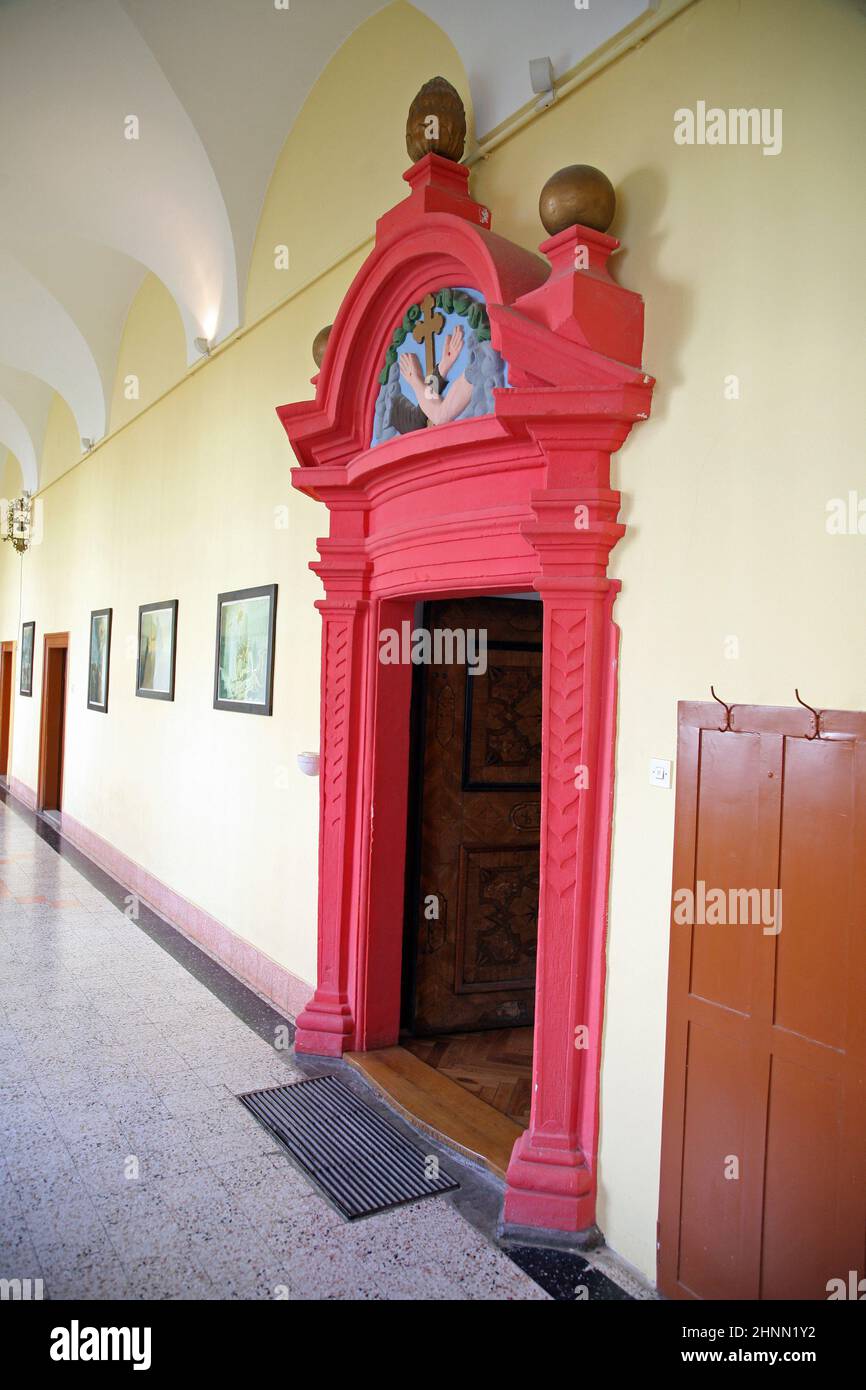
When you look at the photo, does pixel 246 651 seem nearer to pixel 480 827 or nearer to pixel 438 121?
pixel 480 827

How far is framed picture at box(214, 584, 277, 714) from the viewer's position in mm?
5418

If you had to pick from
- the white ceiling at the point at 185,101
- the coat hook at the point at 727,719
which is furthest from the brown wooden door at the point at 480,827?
the white ceiling at the point at 185,101

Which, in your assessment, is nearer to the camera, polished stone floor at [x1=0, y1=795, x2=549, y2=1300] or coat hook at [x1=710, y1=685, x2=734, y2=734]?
coat hook at [x1=710, y1=685, x2=734, y2=734]

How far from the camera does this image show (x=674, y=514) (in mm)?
2895

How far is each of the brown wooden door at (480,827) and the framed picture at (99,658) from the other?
5.40 metres

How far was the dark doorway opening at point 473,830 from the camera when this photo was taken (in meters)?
4.61

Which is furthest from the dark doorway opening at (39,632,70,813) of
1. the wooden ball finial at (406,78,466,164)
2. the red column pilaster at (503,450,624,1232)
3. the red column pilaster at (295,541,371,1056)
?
the red column pilaster at (503,450,624,1232)

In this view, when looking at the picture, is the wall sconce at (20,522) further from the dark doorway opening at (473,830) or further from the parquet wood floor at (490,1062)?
the parquet wood floor at (490,1062)

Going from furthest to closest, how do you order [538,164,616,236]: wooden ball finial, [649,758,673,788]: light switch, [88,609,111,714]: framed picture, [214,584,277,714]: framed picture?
[88,609,111,714]: framed picture
[214,584,277,714]: framed picture
[538,164,616,236]: wooden ball finial
[649,758,673,788]: light switch

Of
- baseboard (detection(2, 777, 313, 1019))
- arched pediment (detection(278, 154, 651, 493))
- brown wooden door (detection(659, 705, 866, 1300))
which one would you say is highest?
arched pediment (detection(278, 154, 651, 493))

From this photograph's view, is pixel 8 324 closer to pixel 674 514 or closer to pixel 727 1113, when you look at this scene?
pixel 674 514

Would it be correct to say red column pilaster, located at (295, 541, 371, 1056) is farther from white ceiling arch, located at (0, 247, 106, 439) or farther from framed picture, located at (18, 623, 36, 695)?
framed picture, located at (18, 623, 36, 695)

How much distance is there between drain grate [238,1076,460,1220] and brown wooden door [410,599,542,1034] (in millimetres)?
750
